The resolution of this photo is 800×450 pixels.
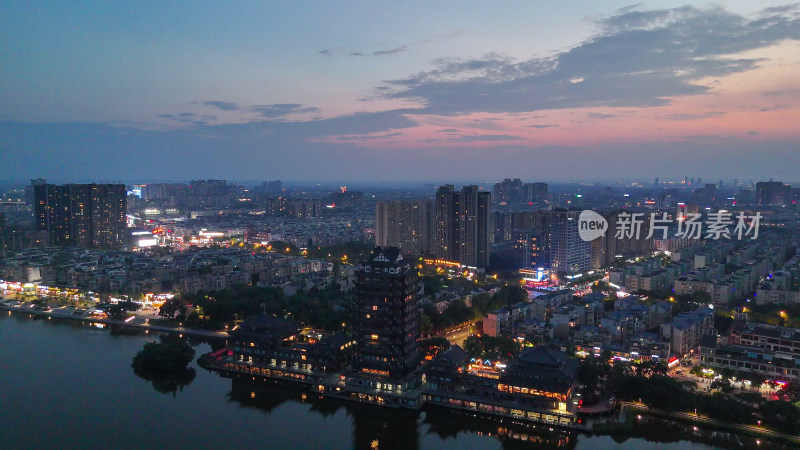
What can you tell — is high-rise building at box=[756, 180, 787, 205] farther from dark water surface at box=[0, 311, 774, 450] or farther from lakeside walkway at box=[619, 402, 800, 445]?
dark water surface at box=[0, 311, 774, 450]

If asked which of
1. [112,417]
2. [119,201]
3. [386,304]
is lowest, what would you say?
[112,417]

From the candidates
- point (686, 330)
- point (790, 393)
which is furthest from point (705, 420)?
point (686, 330)

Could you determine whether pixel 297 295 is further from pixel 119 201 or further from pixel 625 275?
pixel 119 201

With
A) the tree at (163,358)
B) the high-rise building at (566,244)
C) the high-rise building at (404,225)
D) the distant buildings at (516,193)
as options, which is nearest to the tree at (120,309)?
the tree at (163,358)

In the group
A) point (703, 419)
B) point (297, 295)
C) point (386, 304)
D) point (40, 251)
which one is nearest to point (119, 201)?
point (40, 251)

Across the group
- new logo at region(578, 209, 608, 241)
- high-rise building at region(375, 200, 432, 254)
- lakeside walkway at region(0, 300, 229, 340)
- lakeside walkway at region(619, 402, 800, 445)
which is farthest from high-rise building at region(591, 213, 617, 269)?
lakeside walkway at region(0, 300, 229, 340)

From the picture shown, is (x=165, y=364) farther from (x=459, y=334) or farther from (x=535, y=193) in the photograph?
(x=535, y=193)
